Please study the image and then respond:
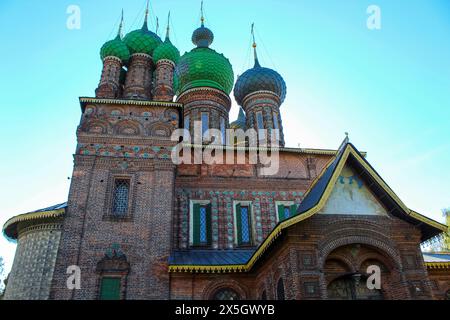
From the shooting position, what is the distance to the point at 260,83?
2048 centimetres

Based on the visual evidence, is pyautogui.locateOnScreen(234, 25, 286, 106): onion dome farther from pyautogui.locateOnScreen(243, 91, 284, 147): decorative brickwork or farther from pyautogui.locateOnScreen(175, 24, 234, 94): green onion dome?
pyautogui.locateOnScreen(175, 24, 234, 94): green onion dome

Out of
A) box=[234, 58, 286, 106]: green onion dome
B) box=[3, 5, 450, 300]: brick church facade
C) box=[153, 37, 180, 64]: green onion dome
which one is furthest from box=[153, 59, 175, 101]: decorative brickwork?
box=[234, 58, 286, 106]: green onion dome

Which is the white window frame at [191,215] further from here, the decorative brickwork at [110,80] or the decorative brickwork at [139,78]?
the decorative brickwork at [110,80]

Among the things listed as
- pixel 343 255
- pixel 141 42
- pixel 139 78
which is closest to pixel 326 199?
pixel 343 255

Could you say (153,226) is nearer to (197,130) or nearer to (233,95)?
(197,130)

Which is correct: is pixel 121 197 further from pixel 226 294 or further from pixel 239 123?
pixel 239 123

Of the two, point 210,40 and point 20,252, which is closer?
point 20,252

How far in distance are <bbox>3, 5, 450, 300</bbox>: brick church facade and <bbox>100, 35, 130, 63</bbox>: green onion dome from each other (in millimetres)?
57

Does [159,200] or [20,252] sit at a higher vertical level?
[159,200]

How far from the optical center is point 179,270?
10.7 m

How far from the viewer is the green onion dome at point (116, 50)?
1509 centimetres

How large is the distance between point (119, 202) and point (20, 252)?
3233 mm
